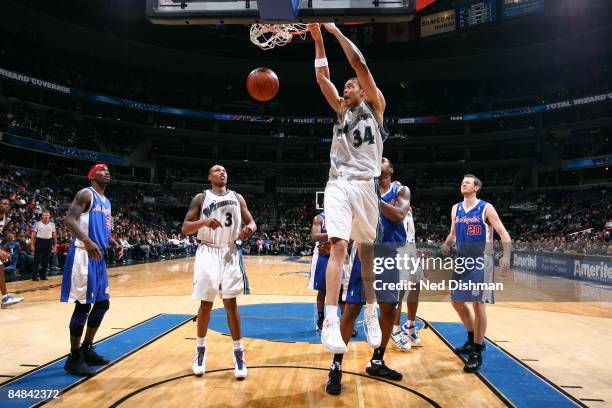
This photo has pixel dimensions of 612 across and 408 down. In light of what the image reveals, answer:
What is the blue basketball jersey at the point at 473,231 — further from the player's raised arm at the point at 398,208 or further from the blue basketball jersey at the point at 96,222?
the blue basketball jersey at the point at 96,222

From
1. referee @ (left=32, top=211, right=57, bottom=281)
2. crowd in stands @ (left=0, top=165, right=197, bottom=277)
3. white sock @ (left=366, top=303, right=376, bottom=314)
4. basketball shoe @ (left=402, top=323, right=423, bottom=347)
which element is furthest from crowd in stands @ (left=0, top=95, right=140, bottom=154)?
white sock @ (left=366, top=303, right=376, bottom=314)

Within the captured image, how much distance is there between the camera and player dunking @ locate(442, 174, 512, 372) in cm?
500

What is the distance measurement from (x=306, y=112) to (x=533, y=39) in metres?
18.2

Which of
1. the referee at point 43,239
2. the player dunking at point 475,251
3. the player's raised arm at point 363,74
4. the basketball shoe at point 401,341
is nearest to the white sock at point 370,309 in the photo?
the player's raised arm at point 363,74

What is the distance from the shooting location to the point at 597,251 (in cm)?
1217

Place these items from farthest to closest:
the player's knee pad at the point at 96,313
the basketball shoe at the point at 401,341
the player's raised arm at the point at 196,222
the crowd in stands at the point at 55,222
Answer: the crowd in stands at the point at 55,222, the basketball shoe at the point at 401,341, the player's knee pad at the point at 96,313, the player's raised arm at the point at 196,222

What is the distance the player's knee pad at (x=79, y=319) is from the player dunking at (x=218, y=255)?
1177mm

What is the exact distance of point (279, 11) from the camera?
12.1ft

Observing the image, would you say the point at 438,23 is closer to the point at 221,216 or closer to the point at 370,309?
the point at 221,216

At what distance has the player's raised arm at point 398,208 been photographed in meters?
4.26

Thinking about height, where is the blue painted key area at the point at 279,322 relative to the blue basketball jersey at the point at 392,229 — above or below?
below

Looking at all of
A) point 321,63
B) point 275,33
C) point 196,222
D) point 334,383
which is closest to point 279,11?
point 321,63

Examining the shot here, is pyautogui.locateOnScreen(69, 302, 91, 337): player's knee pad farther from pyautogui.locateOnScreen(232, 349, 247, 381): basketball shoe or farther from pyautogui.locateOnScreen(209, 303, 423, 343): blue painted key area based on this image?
pyautogui.locateOnScreen(209, 303, 423, 343): blue painted key area

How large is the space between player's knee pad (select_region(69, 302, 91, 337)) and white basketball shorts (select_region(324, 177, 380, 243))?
2918 millimetres
